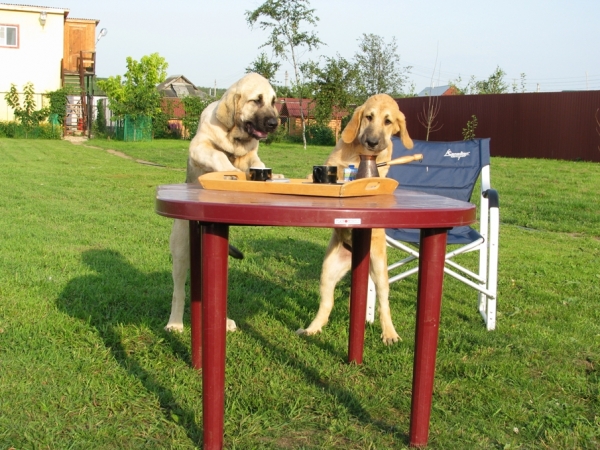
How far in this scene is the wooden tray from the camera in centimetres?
251

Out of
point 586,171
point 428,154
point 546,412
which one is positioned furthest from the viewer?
point 586,171

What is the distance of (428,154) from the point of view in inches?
226

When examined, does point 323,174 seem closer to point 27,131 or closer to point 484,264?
point 484,264

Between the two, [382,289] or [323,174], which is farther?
[382,289]

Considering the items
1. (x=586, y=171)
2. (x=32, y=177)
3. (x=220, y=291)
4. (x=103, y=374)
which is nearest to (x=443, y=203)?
(x=220, y=291)

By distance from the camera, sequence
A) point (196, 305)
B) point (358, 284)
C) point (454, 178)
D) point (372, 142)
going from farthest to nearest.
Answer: point (454, 178)
point (372, 142)
point (358, 284)
point (196, 305)

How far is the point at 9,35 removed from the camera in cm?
3578

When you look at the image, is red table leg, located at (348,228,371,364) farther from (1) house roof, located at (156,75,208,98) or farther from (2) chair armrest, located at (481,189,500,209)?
(1) house roof, located at (156,75,208,98)

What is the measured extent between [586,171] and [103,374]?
46.5 feet

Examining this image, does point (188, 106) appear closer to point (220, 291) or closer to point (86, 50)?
point (86, 50)

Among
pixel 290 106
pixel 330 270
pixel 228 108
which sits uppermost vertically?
pixel 290 106

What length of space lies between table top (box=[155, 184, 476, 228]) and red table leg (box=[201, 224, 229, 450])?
0.44 feet

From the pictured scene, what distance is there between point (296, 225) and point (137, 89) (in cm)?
3150

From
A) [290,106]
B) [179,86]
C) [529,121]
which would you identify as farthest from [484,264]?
[179,86]
